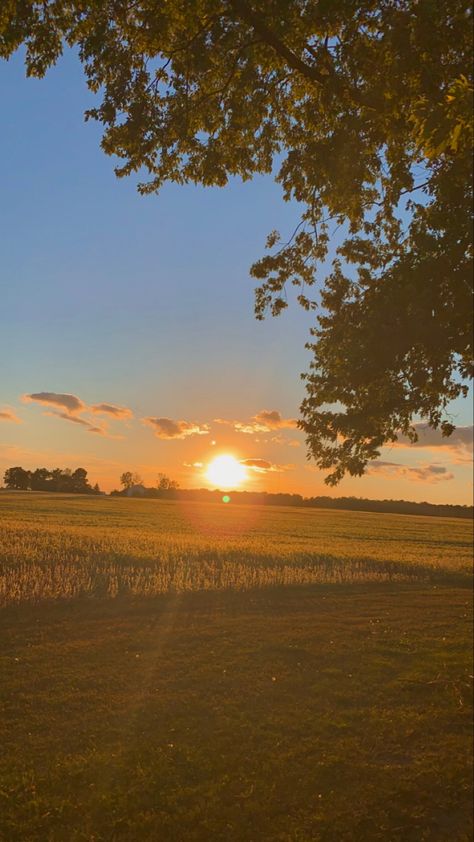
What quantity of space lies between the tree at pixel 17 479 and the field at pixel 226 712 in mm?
61143

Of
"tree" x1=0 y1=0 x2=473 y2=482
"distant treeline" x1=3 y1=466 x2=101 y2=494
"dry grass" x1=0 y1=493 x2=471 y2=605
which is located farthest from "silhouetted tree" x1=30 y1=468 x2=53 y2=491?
"tree" x1=0 y1=0 x2=473 y2=482

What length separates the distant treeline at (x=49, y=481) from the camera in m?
83.9

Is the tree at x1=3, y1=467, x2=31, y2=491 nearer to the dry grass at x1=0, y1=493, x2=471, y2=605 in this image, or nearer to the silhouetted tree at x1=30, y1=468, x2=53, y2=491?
the silhouetted tree at x1=30, y1=468, x2=53, y2=491

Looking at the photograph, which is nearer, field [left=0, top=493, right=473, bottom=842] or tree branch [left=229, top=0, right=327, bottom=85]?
field [left=0, top=493, right=473, bottom=842]

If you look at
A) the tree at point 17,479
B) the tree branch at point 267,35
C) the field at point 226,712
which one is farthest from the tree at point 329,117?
the tree at point 17,479

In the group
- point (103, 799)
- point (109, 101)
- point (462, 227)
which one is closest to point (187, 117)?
point (109, 101)

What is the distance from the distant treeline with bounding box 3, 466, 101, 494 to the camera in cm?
8388

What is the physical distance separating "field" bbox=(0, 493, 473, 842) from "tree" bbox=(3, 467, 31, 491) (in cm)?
6114

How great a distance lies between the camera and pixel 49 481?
314 feet

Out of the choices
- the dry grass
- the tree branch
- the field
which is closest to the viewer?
the field

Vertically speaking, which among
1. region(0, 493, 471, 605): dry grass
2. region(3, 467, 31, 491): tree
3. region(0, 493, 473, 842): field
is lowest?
region(0, 493, 473, 842): field

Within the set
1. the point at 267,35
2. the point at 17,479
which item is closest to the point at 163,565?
the point at 267,35

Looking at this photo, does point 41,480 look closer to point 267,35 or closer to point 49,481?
point 49,481

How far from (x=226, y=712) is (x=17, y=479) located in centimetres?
7941
